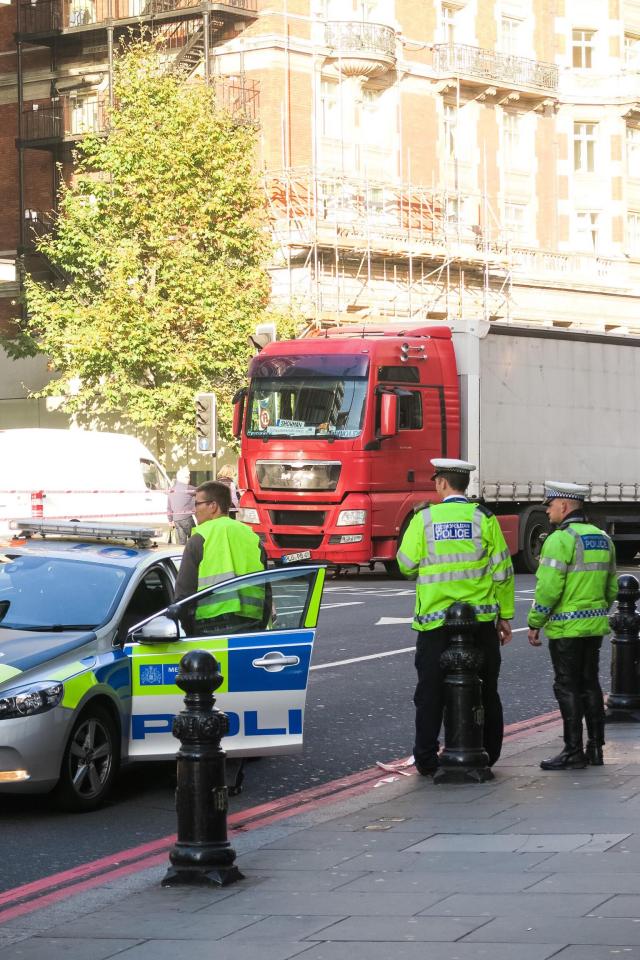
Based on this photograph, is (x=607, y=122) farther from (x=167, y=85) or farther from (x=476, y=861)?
(x=476, y=861)

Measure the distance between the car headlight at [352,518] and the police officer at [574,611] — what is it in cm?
1461

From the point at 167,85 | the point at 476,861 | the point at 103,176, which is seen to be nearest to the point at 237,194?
the point at 167,85

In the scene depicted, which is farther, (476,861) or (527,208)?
(527,208)

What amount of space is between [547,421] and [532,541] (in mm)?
2028

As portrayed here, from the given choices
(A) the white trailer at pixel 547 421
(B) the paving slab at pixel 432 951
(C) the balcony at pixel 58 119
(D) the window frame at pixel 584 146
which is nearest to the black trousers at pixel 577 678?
(B) the paving slab at pixel 432 951

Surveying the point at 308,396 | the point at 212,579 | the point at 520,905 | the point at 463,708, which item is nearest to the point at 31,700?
the point at 212,579

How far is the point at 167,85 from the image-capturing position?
38938 millimetres

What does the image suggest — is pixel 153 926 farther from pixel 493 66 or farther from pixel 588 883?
pixel 493 66

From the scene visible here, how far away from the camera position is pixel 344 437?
80.0 ft

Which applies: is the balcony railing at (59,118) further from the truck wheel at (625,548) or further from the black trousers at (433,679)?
the black trousers at (433,679)

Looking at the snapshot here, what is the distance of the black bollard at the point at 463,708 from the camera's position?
9117mm

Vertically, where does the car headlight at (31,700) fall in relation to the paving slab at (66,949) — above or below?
above

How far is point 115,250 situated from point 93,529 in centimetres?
2977

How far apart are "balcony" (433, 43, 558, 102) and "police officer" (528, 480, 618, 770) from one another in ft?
141
